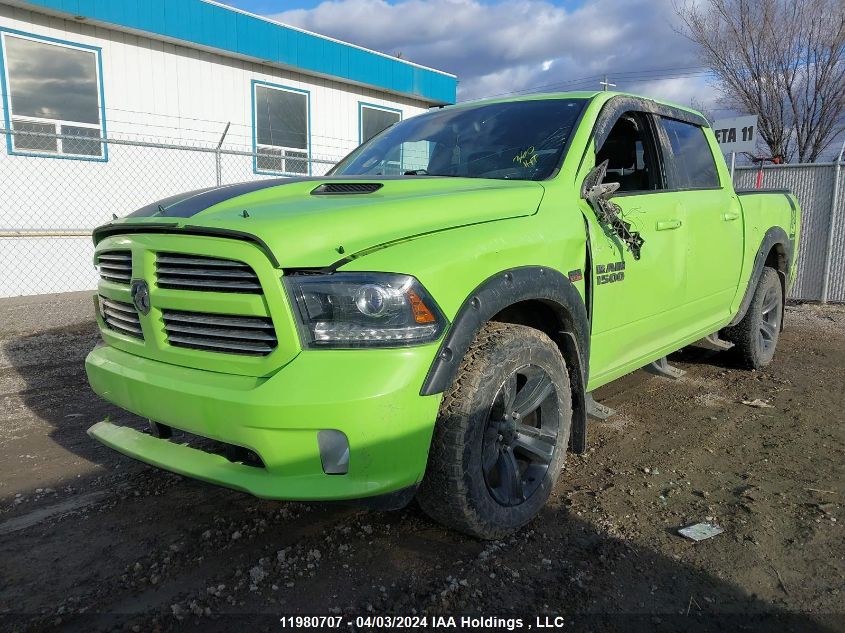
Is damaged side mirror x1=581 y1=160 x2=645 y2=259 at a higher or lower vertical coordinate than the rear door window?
lower

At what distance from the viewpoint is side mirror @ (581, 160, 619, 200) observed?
10.2ft

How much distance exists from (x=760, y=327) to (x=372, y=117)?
1090 cm

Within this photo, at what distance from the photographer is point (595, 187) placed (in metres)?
3.12

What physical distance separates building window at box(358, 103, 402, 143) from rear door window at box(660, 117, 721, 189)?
402 inches

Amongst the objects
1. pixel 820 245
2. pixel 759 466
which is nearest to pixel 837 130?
pixel 820 245

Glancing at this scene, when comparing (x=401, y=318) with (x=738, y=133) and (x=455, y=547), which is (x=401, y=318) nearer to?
(x=455, y=547)

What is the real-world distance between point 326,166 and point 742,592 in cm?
1186

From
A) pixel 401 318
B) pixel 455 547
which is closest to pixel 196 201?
pixel 401 318

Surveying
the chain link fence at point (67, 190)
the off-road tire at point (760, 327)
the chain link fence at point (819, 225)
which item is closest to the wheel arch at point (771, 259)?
the off-road tire at point (760, 327)

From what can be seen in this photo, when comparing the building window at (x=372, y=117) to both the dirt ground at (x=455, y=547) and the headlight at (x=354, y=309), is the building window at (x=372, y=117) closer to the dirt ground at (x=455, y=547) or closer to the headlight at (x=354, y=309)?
the dirt ground at (x=455, y=547)

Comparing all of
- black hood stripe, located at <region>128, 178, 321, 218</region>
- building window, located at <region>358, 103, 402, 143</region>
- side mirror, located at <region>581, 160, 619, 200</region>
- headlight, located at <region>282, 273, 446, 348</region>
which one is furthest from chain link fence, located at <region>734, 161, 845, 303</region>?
headlight, located at <region>282, 273, 446, 348</region>

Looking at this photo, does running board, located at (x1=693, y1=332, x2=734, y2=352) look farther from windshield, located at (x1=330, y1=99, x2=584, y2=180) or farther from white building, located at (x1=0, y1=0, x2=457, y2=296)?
white building, located at (x1=0, y1=0, x2=457, y2=296)

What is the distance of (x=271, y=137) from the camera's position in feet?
40.9

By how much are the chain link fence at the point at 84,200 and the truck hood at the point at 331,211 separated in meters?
6.44
